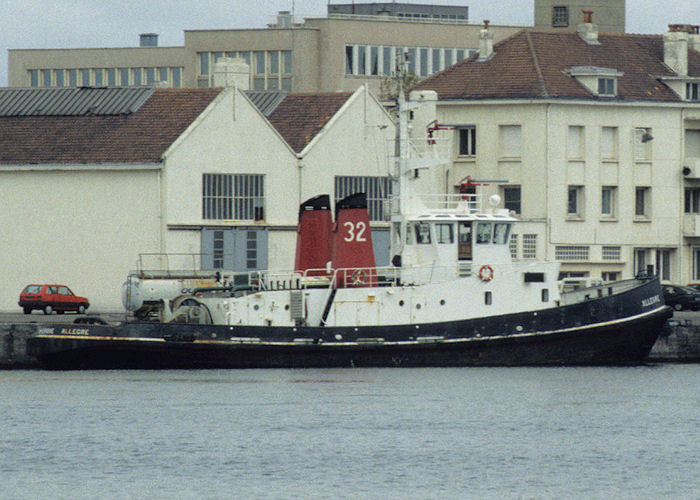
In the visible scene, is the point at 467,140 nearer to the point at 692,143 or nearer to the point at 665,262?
the point at 665,262

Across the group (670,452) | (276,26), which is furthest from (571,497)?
(276,26)

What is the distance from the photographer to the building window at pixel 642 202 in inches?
2943

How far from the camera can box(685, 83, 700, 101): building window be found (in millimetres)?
75312

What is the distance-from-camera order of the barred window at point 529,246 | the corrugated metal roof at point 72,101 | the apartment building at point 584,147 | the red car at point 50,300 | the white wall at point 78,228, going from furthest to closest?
the apartment building at point 584,147
the barred window at point 529,246
the corrugated metal roof at point 72,101
the white wall at point 78,228
the red car at point 50,300

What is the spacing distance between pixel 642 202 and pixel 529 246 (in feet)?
18.4

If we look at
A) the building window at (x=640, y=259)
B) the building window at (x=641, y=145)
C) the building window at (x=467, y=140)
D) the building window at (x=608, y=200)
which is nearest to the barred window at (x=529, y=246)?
the building window at (x=608, y=200)

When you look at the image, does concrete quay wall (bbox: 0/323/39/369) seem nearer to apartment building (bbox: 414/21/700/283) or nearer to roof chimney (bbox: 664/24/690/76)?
apartment building (bbox: 414/21/700/283)

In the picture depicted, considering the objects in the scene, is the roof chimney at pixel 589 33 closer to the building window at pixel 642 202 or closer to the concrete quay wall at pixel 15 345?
the building window at pixel 642 202

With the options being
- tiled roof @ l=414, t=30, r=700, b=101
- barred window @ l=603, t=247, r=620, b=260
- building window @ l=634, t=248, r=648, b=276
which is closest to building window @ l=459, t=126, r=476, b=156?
tiled roof @ l=414, t=30, r=700, b=101

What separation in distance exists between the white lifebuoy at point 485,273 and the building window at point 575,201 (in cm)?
2326

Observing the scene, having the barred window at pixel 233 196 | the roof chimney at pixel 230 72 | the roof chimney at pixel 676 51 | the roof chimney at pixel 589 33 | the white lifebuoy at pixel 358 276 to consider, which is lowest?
the white lifebuoy at pixel 358 276

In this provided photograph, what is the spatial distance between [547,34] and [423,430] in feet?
121

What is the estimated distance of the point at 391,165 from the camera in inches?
2224

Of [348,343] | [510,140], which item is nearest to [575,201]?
[510,140]
